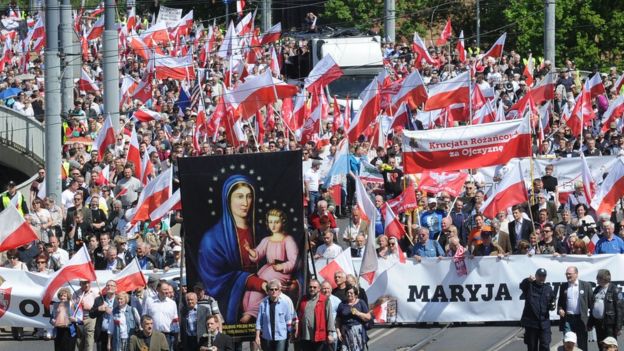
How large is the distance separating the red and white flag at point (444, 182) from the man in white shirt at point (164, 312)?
6541 mm

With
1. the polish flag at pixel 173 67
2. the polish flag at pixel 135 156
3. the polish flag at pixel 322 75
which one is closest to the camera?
the polish flag at pixel 135 156

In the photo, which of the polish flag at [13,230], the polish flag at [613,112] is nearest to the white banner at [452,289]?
the polish flag at [13,230]

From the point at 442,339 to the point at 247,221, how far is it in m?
3.89

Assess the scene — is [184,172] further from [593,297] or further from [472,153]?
[472,153]

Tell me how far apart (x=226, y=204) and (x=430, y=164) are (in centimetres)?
651

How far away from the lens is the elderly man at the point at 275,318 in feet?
66.6

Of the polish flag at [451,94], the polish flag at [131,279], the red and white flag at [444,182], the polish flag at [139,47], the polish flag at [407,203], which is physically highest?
the polish flag at [139,47]

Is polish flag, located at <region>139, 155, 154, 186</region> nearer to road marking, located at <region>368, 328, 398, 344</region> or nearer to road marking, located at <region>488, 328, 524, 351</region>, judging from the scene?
road marking, located at <region>368, 328, 398, 344</region>

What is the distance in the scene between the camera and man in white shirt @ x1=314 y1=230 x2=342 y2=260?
2373 centimetres

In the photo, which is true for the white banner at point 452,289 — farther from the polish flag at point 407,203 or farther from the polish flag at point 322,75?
the polish flag at point 322,75

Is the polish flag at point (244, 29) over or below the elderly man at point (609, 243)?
over

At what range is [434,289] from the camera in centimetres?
2408

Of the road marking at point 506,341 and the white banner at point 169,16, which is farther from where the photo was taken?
the white banner at point 169,16

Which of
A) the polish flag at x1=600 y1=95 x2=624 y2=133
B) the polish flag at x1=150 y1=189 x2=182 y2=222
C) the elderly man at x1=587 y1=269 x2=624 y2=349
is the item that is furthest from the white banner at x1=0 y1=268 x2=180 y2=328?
the polish flag at x1=600 y1=95 x2=624 y2=133
